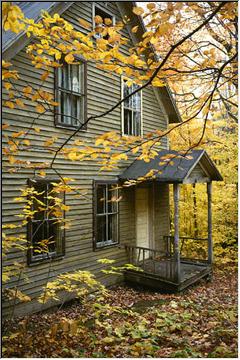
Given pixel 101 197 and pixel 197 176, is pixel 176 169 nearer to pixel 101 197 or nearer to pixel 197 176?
pixel 197 176

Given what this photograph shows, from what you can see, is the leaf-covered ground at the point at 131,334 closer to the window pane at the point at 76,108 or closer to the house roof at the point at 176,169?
the house roof at the point at 176,169

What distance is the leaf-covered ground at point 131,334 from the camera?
444 cm

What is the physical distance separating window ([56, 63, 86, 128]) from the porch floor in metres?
4.50

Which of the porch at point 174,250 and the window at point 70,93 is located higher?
the window at point 70,93

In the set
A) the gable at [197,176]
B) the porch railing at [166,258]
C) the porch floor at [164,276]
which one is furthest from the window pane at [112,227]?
the gable at [197,176]

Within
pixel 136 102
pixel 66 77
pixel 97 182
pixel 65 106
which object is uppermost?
pixel 136 102

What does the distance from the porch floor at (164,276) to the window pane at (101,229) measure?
4.52 feet

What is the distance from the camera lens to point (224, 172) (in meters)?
13.2

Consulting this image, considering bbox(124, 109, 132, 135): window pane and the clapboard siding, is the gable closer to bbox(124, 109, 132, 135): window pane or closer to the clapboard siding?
the clapboard siding

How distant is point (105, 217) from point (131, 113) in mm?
3381

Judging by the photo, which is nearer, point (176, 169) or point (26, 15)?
point (26, 15)

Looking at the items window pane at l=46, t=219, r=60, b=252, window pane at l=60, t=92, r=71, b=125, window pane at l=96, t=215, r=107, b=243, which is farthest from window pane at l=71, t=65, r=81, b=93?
window pane at l=96, t=215, r=107, b=243

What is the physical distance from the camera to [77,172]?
802 centimetres

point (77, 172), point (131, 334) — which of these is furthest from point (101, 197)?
point (131, 334)
